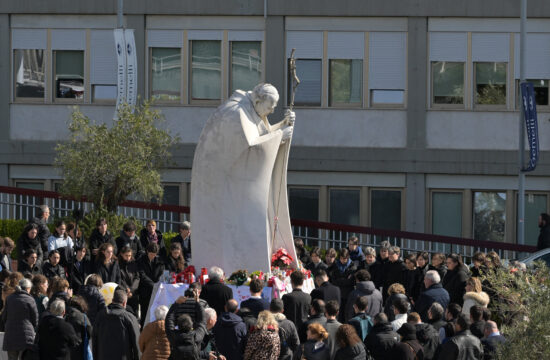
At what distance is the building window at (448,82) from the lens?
3278cm

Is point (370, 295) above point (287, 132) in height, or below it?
below

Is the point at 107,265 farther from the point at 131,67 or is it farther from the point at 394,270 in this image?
the point at 131,67

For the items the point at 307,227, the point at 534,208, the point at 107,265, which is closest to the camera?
the point at 107,265

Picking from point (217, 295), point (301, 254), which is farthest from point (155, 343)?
point (301, 254)

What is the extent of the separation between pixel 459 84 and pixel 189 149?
24.6 feet

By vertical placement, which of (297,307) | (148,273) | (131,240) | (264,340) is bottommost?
(264,340)

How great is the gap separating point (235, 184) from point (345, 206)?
1397 cm

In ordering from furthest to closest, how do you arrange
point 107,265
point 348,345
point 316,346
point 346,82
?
point 346,82, point 107,265, point 316,346, point 348,345

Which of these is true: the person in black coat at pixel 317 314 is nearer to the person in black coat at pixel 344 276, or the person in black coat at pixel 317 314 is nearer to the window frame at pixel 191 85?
the person in black coat at pixel 344 276

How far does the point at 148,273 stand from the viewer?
62.3 feet

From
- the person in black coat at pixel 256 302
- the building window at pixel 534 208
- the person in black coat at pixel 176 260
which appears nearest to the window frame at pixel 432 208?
the building window at pixel 534 208

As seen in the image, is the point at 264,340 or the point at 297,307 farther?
the point at 297,307

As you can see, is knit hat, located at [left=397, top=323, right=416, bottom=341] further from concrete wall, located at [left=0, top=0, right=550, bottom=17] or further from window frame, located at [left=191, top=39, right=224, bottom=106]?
window frame, located at [left=191, top=39, right=224, bottom=106]

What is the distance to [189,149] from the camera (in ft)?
107
